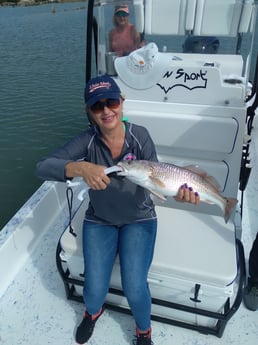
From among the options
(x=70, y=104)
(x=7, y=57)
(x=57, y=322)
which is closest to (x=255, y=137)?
(x=57, y=322)

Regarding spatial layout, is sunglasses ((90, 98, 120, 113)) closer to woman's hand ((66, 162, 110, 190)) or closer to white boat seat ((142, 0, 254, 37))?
woman's hand ((66, 162, 110, 190))

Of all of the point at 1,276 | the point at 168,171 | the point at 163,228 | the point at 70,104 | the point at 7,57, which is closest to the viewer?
the point at 168,171

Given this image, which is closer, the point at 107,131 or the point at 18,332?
the point at 107,131

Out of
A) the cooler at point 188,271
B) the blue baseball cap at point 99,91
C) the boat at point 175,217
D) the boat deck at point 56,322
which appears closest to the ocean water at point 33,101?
the boat at point 175,217

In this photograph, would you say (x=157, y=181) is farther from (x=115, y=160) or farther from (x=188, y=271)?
(x=188, y=271)

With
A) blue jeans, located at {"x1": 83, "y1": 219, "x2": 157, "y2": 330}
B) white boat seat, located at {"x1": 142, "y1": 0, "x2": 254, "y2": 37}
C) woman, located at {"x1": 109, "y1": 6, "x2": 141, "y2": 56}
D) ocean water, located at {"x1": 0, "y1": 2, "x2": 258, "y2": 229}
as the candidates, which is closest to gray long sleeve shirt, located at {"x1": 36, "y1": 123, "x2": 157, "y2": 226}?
blue jeans, located at {"x1": 83, "y1": 219, "x2": 157, "y2": 330}

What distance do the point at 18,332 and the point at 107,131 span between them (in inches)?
71.2

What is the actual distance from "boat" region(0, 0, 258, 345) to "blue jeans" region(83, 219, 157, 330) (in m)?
0.13

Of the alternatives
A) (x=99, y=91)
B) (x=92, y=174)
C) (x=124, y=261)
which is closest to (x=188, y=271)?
(x=124, y=261)

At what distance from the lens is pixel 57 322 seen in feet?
8.64

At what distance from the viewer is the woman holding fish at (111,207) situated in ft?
7.13

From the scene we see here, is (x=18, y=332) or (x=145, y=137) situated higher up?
(x=145, y=137)

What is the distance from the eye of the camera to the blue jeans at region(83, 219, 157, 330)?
219 cm

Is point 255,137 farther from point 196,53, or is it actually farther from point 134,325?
point 134,325
